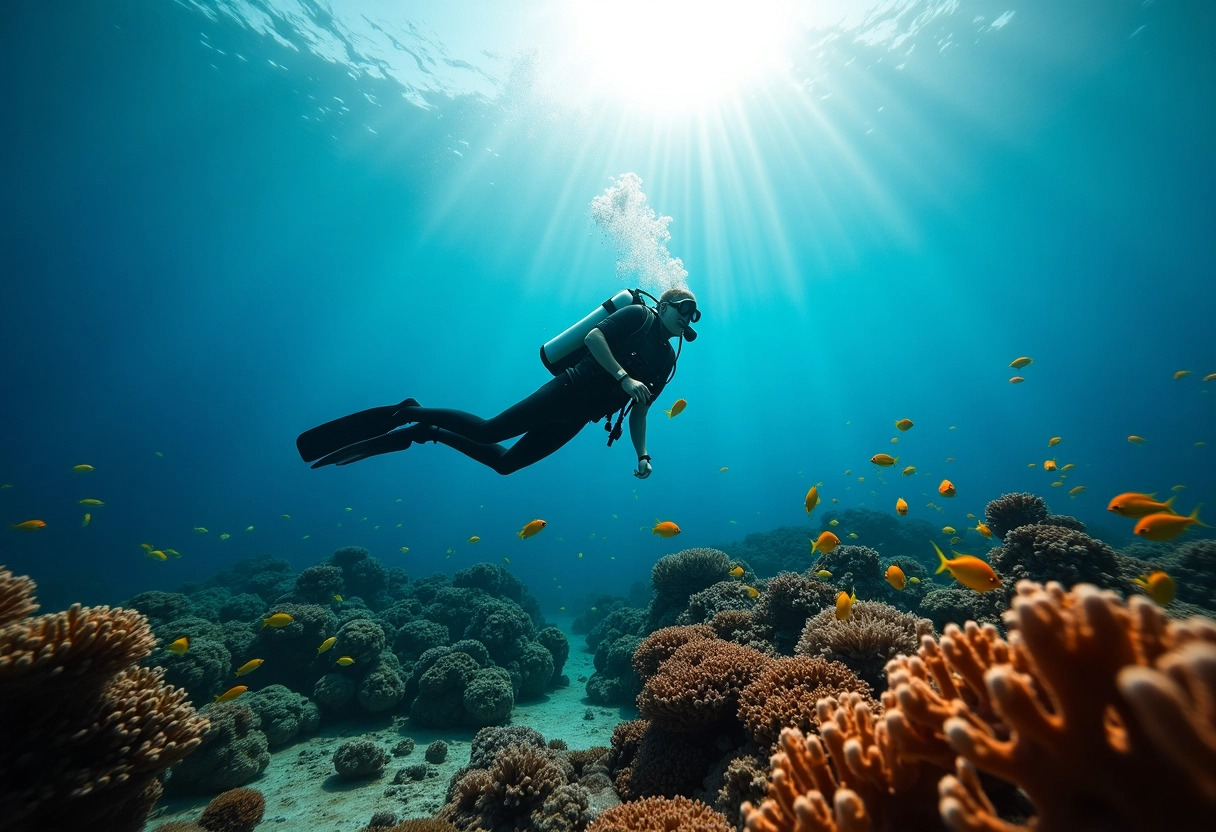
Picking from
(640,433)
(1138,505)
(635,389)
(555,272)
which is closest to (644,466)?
(640,433)

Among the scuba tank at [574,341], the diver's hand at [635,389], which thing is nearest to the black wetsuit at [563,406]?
the scuba tank at [574,341]

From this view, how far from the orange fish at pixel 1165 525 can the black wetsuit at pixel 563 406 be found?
17.6ft

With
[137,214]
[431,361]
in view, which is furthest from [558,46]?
[431,361]

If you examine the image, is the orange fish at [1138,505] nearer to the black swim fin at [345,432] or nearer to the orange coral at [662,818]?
the orange coral at [662,818]

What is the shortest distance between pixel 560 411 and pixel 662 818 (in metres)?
4.47

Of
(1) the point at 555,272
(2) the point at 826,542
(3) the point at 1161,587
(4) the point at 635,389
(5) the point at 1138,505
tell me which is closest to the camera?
(3) the point at 1161,587

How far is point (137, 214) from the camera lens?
159 feet

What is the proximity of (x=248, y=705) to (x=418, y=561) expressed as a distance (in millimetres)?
75014

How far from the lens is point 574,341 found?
610 centimetres

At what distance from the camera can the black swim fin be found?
6.09 m

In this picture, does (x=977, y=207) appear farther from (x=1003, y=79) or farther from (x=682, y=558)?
(x=682, y=558)

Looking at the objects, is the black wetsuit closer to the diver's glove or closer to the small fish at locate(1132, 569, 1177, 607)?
the diver's glove

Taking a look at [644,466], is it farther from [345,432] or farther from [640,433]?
[345,432]

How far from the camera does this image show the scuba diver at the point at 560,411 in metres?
6.03
